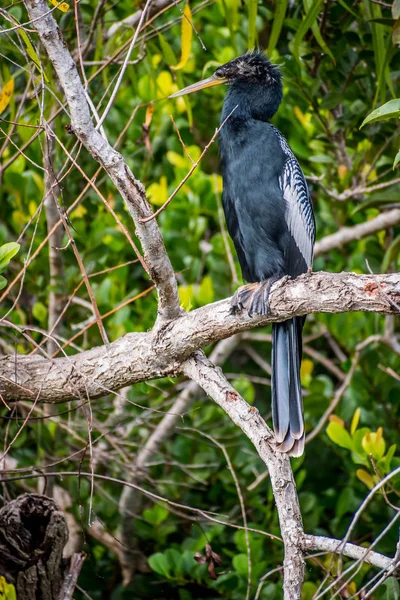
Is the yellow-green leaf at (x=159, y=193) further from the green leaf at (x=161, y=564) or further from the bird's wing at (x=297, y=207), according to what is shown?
the green leaf at (x=161, y=564)

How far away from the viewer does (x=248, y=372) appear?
4.48 metres

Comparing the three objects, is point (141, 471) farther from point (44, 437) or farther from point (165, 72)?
point (165, 72)

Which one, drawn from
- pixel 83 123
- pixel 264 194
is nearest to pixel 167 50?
pixel 264 194

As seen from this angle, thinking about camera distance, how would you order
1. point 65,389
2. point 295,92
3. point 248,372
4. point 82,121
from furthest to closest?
point 248,372 → point 295,92 → point 65,389 → point 82,121

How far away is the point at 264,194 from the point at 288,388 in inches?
28.7

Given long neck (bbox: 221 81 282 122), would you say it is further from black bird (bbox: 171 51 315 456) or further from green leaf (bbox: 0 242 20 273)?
green leaf (bbox: 0 242 20 273)

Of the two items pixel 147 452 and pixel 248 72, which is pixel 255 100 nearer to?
pixel 248 72

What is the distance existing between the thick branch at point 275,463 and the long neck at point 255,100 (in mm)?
1192

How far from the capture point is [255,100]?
10.2 feet

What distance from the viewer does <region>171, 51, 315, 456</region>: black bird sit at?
2.95m

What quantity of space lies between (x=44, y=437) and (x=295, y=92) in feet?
5.65

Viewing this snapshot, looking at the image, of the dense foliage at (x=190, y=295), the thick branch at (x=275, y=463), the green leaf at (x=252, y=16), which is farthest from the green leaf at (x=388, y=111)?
the dense foliage at (x=190, y=295)

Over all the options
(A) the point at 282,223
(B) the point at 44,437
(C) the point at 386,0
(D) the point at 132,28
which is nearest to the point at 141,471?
(B) the point at 44,437

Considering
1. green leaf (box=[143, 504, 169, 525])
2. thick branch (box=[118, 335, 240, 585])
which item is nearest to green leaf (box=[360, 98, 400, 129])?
thick branch (box=[118, 335, 240, 585])
